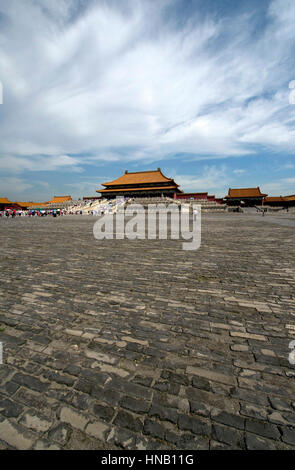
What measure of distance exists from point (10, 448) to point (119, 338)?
135 centimetres

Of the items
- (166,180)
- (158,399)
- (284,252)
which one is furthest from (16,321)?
(166,180)

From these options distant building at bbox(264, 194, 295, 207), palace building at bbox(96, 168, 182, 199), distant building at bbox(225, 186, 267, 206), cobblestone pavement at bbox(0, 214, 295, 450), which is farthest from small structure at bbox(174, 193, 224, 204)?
cobblestone pavement at bbox(0, 214, 295, 450)

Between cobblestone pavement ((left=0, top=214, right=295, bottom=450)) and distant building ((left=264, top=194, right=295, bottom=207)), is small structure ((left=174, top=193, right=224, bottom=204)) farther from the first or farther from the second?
cobblestone pavement ((left=0, top=214, right=295, bottom=450))

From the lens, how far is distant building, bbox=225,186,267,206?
51.5m

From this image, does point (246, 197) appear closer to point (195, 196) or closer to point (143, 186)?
point (195, 196)

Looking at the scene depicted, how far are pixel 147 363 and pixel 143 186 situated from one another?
5618 cm

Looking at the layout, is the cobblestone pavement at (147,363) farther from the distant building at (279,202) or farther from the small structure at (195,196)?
the distant building at (279,202)

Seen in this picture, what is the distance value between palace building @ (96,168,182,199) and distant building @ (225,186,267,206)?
13853 millimetres

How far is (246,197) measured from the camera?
5162 cm

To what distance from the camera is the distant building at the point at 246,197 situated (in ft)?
169

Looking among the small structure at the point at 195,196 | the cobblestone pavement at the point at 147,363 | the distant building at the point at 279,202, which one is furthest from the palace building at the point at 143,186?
the cobblestone pavement at the point at 147,363

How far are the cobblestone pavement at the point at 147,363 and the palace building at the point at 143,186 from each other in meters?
48.4
